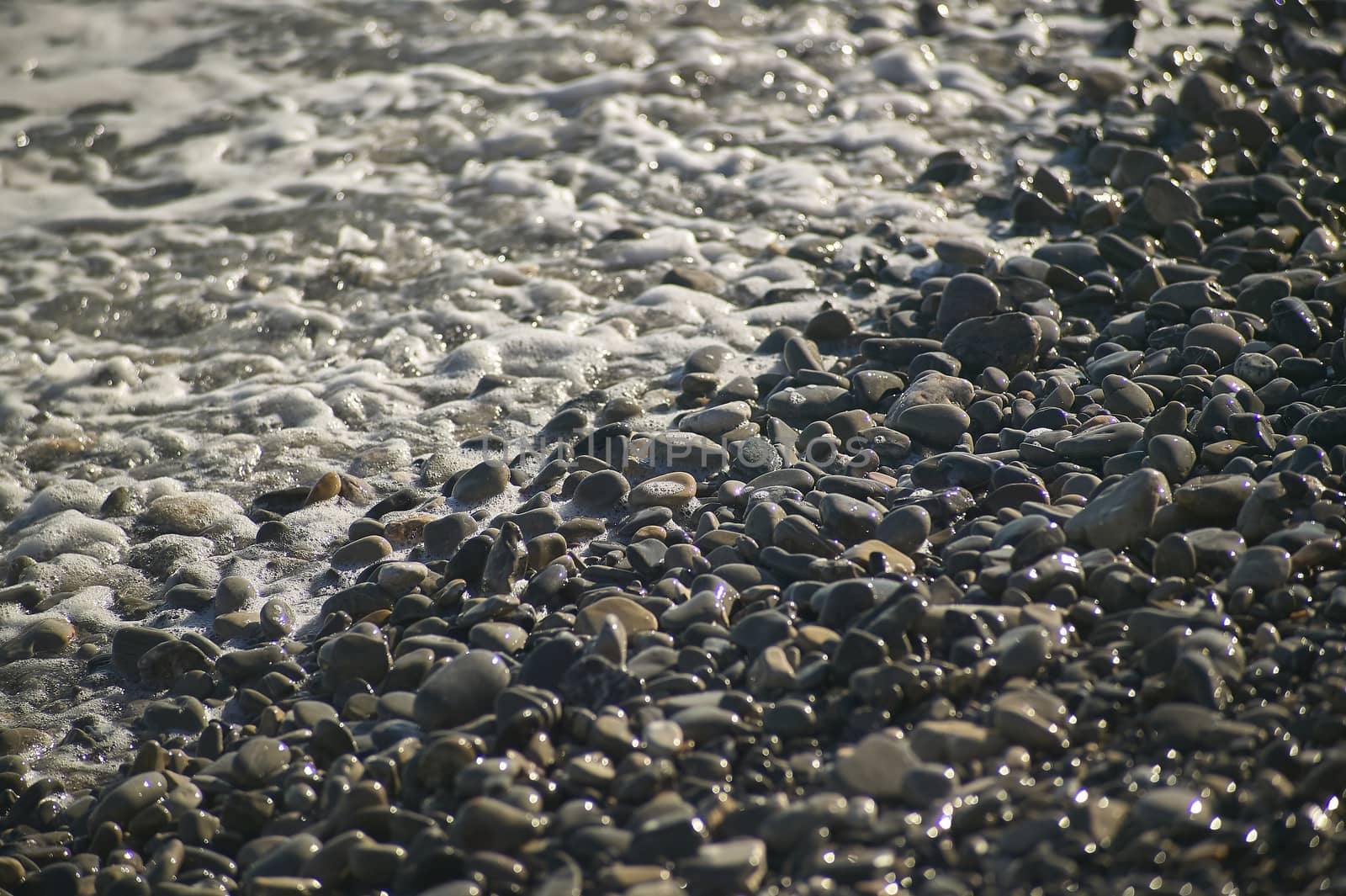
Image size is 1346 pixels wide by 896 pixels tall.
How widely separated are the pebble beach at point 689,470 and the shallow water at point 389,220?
29 millimetres

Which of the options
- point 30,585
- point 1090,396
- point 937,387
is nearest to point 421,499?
point 30,585

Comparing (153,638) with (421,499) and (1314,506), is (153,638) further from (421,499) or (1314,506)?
(1314,506)

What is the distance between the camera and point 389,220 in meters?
5.01

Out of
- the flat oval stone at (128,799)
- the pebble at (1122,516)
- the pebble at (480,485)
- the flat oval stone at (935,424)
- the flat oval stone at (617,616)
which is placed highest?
the pebble at (1122,516)

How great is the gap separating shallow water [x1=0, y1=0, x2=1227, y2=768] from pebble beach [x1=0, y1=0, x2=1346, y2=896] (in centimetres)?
3

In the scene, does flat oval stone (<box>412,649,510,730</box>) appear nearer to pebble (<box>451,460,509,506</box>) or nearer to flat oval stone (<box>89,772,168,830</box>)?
flat oval stone (<box>89,772,168,830</box>)

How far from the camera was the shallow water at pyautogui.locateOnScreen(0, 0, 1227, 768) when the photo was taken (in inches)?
138

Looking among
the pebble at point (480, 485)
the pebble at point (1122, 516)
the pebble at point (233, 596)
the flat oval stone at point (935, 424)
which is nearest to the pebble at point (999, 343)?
the flat oval stone at point (935, 424)

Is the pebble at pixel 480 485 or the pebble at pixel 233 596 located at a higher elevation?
the pebble at pixel 480 485

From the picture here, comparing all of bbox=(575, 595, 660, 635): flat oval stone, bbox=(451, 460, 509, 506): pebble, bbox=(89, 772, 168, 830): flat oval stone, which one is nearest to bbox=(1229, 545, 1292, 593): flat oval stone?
bbox=(575, 595, 660, 635): flat oval stone

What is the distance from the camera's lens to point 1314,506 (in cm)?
239

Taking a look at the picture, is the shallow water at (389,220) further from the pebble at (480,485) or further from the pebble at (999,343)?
the pebble at (999,343)

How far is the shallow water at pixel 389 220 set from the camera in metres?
3.50

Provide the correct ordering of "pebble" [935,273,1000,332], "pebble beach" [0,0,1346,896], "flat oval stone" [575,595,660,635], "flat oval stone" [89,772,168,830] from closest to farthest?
"pebble beach" [0,0,1346,896] < "flat oval stone" [89,772,168,830] < "flat oval stone" [575,595,660,635] < "pebble" [935,273,1000,332]
